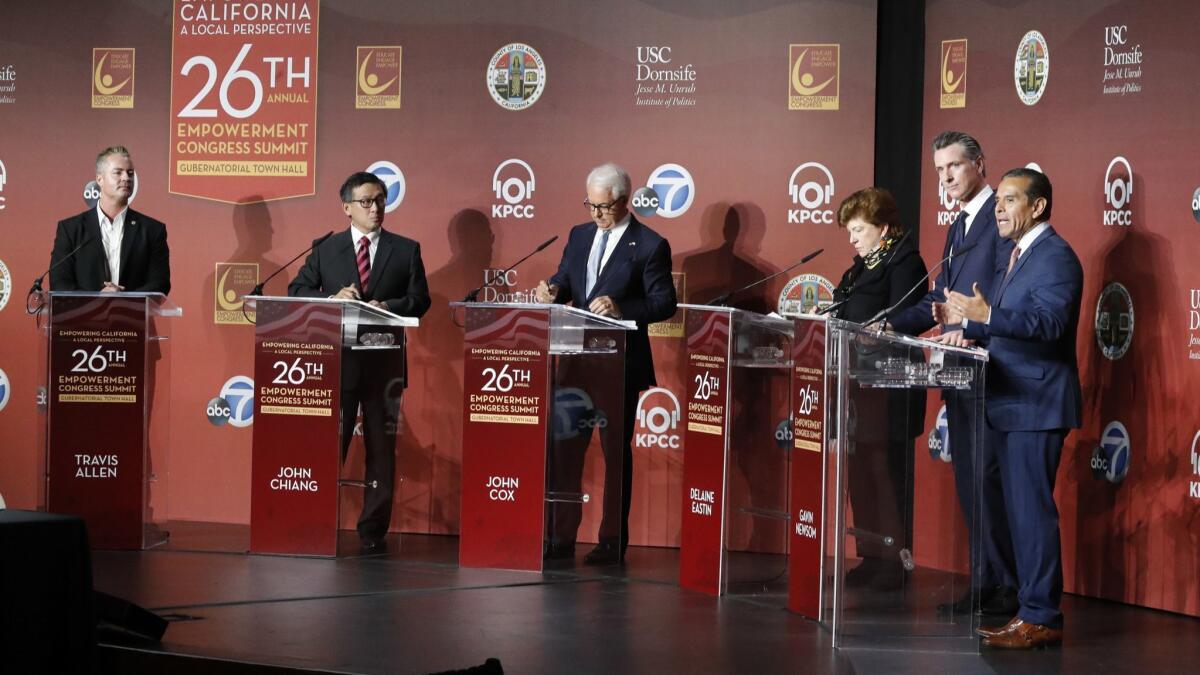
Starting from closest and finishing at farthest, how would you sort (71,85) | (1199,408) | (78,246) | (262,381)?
1. (1199,408)
2. (262,381)
3. (78,246)
4. (71,85)

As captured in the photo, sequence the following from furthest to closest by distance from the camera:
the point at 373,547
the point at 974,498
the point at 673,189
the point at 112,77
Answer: the point at 112,77 → the point at 673,189 → the point at 373,547 → the point at 974,498

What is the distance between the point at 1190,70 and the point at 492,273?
378 cm

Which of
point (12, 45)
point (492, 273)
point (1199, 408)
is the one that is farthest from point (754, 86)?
point (12, 45)

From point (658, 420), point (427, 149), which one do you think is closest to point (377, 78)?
point (427, 149)

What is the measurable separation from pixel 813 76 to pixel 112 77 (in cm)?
405

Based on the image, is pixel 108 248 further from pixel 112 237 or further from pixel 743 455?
pixel 743 455

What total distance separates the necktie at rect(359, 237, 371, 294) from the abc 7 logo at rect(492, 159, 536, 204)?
3.22 feet

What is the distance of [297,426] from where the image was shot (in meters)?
6.77

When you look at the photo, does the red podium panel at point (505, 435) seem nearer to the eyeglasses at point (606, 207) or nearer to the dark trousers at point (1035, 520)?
the eyeglasses at point (606, 207)

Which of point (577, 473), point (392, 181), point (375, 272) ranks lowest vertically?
point (577, 473)

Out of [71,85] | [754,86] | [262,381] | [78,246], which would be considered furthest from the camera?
Answer: [71,85]

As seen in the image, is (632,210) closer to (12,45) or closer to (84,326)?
(84,326)

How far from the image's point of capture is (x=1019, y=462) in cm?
523

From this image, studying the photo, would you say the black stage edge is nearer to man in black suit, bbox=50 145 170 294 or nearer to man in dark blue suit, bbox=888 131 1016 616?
man in dark blue suit, bbox=888 131 1016 616
